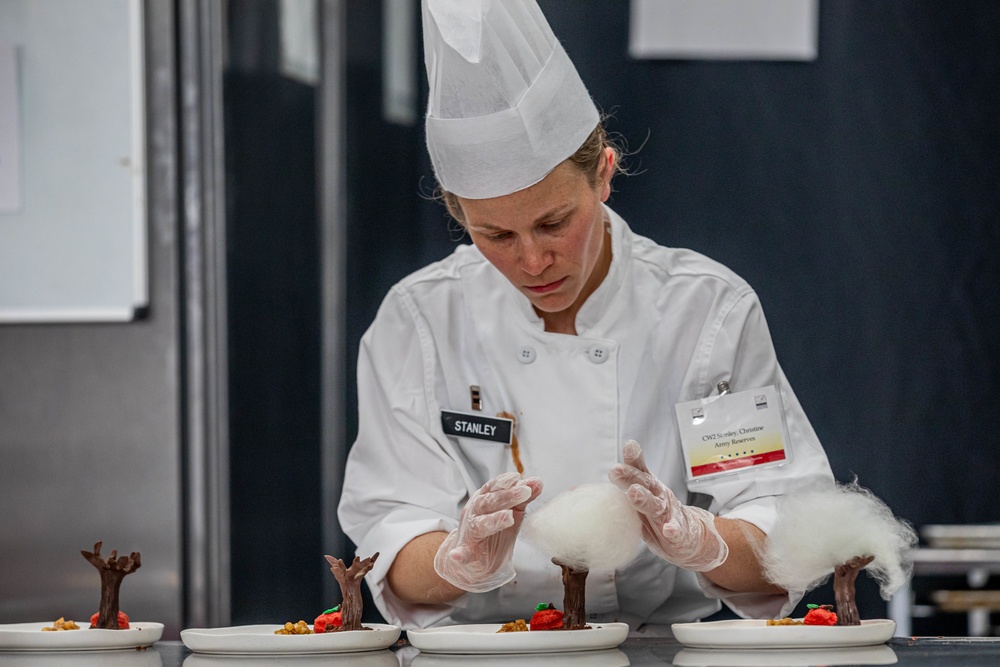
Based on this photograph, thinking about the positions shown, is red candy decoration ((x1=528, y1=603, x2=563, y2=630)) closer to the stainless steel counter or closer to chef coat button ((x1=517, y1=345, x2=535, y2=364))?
the stainless steel counter

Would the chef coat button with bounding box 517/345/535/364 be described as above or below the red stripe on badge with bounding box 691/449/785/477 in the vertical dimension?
above

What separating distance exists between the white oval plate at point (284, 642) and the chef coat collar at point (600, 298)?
2.13 feet

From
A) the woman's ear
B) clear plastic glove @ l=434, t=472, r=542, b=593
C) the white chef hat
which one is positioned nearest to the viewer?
clear plastic glove @ l=434, t=472, r=542, b=593

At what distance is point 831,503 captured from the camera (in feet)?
4.65

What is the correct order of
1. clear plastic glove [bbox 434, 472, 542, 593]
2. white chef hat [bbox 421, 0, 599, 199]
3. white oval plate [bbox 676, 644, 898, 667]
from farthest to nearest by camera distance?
white chef hat [bbox 421, 0, 599, 199] < clear plastic glove [bbox 434, 472, 542, 593] < white oval plate [bbox 676, 644, 898, 667]

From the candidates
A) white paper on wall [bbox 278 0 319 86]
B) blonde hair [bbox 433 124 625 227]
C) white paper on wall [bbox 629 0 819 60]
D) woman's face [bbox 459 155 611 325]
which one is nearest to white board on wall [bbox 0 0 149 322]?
white paper on wall [bbox 278 0 319 86]

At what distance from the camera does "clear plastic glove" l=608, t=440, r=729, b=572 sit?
1.44 m

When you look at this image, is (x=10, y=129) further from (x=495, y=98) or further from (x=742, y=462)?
(x=742, y=462)

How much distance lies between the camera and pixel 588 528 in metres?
1.39

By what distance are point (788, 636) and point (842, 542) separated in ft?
0.55

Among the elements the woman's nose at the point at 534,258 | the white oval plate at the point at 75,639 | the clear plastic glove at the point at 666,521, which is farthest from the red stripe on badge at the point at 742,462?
the white oval plate at the point at 75,639

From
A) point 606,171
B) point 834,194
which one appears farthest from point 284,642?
point 834,194

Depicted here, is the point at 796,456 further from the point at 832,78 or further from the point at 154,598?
the point at 832,78

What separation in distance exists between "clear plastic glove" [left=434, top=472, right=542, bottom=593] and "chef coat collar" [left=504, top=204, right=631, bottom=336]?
0.39m
